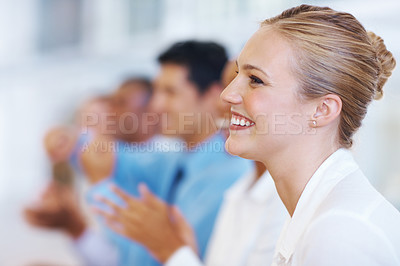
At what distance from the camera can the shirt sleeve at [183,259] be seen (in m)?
1.27

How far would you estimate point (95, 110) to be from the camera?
1.99m

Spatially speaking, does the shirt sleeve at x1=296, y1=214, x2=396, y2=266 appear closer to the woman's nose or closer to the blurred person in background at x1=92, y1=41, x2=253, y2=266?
the woman's nose

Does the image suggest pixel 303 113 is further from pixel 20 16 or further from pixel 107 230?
pixel 20 16

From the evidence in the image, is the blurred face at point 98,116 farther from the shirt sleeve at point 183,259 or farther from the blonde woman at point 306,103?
the blonde woman at point 306,103

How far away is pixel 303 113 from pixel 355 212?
18 cm

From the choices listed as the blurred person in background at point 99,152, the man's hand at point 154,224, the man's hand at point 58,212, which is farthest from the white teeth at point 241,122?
the man's hand at point 58,212

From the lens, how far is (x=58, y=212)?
2062 mm

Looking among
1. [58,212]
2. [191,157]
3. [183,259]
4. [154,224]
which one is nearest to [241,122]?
[183,259]

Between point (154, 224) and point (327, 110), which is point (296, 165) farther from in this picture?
point (154, 224)

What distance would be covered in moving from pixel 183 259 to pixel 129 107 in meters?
0.77

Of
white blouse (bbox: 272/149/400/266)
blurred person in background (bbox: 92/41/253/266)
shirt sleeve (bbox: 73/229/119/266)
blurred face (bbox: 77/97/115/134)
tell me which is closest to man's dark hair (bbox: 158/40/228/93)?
blurred person in background (bbox: 92/41/253/266)

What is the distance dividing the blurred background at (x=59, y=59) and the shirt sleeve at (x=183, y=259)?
65 centimetres

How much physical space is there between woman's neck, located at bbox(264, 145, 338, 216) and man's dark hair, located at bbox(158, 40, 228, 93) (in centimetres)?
85

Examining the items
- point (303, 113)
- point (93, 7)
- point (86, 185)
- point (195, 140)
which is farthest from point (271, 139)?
point (93, 7)
